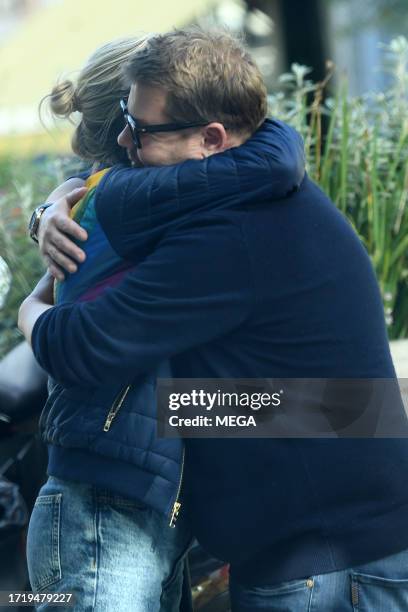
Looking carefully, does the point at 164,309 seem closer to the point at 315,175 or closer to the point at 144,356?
the point at 144,356

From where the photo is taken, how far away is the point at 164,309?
1593mm

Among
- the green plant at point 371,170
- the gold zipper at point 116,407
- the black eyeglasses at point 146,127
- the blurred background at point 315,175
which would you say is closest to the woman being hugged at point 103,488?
the gold zipper at point 116,407

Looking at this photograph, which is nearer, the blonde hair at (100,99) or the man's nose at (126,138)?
the man's nose at (126,138)

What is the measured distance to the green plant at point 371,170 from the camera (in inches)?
126

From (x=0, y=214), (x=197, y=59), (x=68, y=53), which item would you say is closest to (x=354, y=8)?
(x=68, y=53)

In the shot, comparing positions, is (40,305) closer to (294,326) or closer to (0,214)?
(294,326)

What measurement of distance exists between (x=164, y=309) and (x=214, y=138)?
0.32 m

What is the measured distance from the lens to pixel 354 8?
384 inches

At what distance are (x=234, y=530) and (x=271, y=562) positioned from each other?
0.28ft

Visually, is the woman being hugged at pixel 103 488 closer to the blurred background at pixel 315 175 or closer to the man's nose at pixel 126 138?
the man's nose at pixel 126 138

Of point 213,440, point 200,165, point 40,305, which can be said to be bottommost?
point 213,440

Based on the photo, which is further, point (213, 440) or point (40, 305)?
point (40, 305)

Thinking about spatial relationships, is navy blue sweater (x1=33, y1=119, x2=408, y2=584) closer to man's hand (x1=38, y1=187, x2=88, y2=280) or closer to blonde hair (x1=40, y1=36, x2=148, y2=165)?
man's hand (x1=38, y1=187, x2=88, y2=280)

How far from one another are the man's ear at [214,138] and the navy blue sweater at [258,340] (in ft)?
0.14
